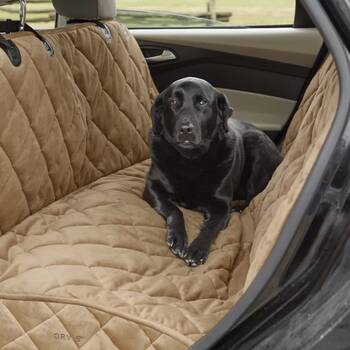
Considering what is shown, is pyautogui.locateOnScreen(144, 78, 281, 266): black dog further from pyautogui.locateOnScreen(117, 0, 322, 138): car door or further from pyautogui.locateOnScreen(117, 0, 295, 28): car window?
pyautogui.locateOnScreen(117, 0, 295, 28): car window

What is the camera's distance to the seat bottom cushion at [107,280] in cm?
132

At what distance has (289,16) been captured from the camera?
9.53 ft

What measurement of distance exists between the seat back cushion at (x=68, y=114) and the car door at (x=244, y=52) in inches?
10.7

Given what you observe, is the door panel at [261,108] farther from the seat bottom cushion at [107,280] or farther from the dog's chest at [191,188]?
the seat bottom cushion at [107,280]

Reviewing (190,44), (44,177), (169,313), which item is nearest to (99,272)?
(169,313)

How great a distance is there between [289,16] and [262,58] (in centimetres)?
22

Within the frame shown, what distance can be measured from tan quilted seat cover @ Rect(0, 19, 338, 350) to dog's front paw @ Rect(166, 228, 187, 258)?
29mm

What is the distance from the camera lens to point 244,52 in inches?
114

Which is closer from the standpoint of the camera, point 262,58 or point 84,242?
point 84,242

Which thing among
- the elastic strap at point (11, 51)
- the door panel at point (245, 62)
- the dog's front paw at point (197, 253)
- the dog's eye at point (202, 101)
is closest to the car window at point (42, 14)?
the door panel at point (245, 62)

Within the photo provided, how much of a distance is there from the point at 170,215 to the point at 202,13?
53.0 inches

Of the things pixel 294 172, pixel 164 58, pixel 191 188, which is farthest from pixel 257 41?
pixel 294 172

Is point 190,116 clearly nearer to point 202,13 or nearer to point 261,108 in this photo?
point 261,108

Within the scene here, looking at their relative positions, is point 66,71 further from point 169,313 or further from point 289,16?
point 289,16
